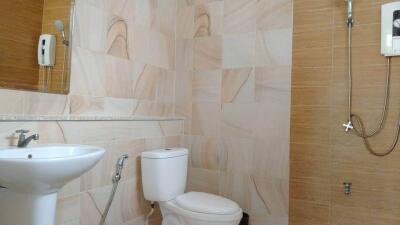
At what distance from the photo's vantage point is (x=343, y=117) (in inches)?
79.6

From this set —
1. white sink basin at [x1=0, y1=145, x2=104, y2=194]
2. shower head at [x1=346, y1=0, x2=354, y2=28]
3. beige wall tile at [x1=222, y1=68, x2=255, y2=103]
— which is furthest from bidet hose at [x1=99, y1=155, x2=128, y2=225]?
shower head at [x1=346, y1=0, x2=354, y2=28]

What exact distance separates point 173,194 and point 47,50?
1.16 meters

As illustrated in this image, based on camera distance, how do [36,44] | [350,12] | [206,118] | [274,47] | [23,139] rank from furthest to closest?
[206,118] → [274,47] → [350,12] → [36,44] → [23,139]

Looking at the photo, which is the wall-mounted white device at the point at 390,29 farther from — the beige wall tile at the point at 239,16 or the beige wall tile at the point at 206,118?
the beige wall tile at the point at 206,118

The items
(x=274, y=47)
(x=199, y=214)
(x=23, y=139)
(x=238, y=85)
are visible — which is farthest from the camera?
(x=238, y=85)

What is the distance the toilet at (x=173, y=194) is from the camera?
1890mm

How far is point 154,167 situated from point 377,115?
1424 mm

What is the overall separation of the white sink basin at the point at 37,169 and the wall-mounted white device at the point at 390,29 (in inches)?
67.5

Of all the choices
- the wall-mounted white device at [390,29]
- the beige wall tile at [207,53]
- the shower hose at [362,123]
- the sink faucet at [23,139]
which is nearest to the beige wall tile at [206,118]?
the beige wall tile at [207,53]

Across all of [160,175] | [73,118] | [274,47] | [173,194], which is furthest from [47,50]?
[274,47]

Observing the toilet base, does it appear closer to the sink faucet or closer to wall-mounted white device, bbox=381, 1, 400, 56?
the sink faucet

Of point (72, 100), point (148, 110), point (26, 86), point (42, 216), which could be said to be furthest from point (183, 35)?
point (42, 216)

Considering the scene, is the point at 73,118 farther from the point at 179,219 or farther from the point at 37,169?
the point at 179,219

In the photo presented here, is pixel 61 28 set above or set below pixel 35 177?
above
